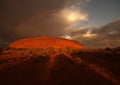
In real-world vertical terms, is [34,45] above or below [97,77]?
above

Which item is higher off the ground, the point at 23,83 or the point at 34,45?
the point at 34,45

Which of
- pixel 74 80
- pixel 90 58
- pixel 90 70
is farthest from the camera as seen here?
pixel 90 58

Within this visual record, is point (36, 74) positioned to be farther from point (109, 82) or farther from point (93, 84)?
point (109, 82)

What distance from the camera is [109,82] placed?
440 inches

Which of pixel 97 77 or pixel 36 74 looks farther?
pixel 36 74

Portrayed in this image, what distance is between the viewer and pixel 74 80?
11961 millimetres

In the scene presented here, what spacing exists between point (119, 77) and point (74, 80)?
338 cm

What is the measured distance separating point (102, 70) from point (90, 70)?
3.56 ft

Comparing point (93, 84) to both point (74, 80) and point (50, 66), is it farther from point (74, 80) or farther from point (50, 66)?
point (50, 66)

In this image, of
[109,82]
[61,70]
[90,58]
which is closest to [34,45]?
[90,58]

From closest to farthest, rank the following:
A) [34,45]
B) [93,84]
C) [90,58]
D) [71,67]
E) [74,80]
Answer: [93,84], [74,80], [71,67], [90,58], [34,45]

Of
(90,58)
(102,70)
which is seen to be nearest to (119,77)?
(102,70)

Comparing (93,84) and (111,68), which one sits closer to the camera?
(93,84)

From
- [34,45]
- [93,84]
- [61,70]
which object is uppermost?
[34,45]
